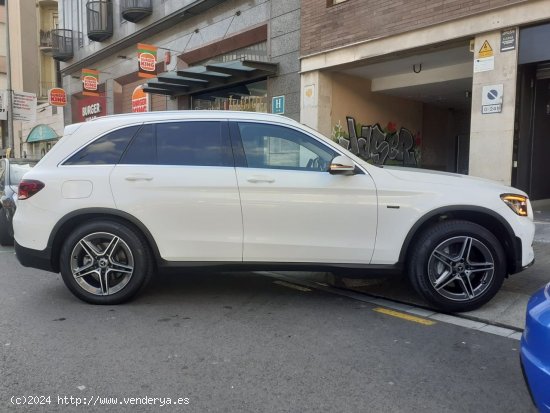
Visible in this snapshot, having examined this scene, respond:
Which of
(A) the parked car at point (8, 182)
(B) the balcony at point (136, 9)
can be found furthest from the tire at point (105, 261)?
(B) the balcony at point (136, 9)

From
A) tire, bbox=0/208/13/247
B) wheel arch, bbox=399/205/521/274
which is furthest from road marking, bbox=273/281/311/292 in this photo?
tire, bbox=0/208/13/247

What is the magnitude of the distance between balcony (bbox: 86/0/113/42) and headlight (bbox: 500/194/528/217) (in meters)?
20.3

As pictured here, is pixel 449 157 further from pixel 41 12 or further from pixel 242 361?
pixel 41 12

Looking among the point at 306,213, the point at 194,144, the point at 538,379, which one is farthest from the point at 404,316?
the point at 194,144

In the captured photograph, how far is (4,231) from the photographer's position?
8.76m

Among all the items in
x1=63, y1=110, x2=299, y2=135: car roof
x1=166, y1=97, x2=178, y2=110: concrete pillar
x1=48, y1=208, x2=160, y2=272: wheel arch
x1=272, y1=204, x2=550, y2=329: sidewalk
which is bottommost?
x1=272, y1=204, x2=550, y2=329: sidewalk

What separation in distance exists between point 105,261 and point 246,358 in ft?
6.27

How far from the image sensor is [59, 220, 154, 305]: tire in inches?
189

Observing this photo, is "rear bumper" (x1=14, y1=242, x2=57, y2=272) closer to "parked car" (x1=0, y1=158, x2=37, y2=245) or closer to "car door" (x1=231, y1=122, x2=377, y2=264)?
"car door" (x1=231, y1=122, x2=377, y2=264)

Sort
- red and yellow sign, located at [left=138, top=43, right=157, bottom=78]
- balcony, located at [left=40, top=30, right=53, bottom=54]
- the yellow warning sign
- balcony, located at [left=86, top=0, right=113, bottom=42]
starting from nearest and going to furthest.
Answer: the yellow warning sign, red and yellow sign, located at [left=138, top=43, right=157, bottom=78], balcony, located at [left=86, top=0, right=113, bottom=42], balcony, located at [left=40, top=30, right=53, bottom=54]

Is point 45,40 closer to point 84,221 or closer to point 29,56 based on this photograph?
point 29,56

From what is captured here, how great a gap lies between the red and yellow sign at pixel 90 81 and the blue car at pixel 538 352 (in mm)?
22571

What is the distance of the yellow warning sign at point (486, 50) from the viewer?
927cm

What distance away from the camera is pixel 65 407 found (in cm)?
299
